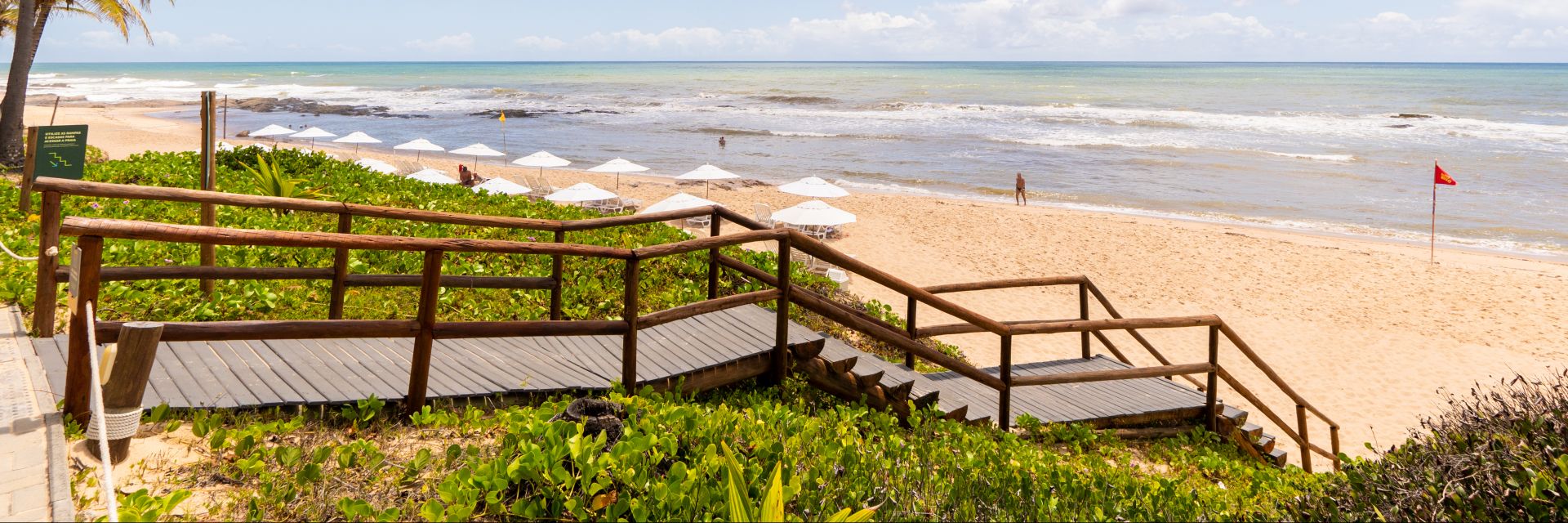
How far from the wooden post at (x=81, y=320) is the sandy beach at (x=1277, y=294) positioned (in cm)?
907

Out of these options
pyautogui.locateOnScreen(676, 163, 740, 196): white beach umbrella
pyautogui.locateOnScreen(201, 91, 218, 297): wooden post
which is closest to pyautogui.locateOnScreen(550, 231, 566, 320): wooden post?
pyautogui.locateOnScreen(201, 91, 218, 297): wooden post

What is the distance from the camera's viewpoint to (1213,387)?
20.3 feet

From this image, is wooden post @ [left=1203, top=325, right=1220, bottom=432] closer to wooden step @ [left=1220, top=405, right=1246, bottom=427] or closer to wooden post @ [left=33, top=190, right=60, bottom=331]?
wooden step @ [left=1220, top=405, right=1246, bottom=427]

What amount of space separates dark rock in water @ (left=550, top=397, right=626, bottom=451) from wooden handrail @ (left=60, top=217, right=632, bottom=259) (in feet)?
2.58

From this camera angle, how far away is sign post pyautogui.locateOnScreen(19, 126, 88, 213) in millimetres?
7277

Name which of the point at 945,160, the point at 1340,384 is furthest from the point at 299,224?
the point at 945,160

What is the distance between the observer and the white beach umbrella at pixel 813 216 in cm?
1808

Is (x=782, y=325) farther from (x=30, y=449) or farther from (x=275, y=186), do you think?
(x=275, y=186)

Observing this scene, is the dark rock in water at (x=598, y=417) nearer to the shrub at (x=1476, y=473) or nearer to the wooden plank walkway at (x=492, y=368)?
the wooden plank walkway at (x=492, y=368)

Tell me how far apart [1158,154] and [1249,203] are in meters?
11.4

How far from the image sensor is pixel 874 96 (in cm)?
7562

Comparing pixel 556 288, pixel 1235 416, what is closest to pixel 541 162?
pixel 556 288

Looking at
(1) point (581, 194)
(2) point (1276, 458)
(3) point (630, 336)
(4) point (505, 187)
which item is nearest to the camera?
(3) point (630, 336)

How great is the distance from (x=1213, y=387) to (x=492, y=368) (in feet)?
15.5
